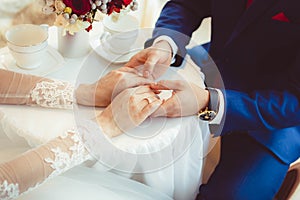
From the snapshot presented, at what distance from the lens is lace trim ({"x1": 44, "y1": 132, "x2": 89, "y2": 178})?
83cm

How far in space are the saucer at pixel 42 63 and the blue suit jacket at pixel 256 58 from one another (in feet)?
0.96

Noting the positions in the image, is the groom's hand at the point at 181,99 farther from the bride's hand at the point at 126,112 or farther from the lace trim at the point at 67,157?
the lace trim at the point at 67,157

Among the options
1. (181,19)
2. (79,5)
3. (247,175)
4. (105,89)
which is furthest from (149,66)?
(247,175)

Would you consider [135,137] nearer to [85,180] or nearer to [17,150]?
[85,180]

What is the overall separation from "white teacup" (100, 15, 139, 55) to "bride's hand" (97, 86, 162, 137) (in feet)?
0.79

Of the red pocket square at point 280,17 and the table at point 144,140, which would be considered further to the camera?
the red pocket square at point 280,17

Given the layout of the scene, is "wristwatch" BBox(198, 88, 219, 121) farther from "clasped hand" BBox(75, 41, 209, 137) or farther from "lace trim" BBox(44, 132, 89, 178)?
"lace trim" BBox(44, 132, 89, 178)

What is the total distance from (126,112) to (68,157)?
16 centimetres

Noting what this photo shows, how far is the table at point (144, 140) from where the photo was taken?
894 millimetres

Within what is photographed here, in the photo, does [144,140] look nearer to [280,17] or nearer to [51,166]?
[51,166]

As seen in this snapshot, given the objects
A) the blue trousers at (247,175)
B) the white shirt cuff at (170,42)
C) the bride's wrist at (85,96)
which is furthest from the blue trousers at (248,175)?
the bride's wrist at (85,96)

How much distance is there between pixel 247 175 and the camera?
3.73ft

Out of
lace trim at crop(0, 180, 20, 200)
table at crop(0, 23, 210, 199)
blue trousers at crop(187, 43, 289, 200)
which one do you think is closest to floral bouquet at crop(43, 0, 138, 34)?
table at crop(0, 23, 210, 199)

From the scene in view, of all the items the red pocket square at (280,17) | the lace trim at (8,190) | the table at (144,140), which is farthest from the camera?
the red pocket square at (280,17)
